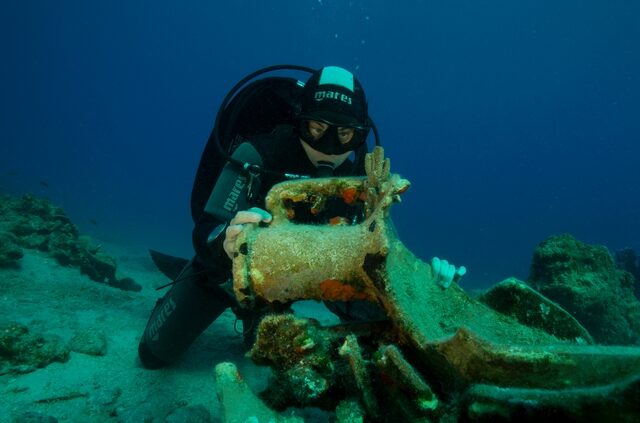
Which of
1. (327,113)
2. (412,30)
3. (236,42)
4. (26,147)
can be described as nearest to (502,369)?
(327,113)

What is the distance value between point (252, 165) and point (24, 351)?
3.10m

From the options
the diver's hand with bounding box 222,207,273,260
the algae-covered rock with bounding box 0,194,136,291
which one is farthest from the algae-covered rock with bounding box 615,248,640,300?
the algae-covered rock with bounding box 0,194,136,291

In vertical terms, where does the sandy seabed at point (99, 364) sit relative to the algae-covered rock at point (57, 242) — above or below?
below

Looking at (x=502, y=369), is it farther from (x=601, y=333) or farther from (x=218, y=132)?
(x=601, y=333)

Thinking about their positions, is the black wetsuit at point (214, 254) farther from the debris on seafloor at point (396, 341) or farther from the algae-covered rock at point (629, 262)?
the algae-covered rock at point (629, 262)

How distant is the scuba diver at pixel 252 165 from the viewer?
3637 millimetres

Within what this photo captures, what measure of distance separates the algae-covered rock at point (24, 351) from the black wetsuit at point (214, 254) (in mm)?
967

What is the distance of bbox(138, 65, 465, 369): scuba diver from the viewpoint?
3.64 m

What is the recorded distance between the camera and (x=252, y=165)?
141 inches

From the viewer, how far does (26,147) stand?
89062 mm

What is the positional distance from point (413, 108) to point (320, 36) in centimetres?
3697

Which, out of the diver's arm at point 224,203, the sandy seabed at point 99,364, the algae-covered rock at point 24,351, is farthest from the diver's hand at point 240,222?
the algae-covered rock at point 24,351

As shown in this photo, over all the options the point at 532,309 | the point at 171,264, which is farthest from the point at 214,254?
the point at 171,264

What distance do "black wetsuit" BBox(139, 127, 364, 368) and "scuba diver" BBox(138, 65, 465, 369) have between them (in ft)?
0.03
